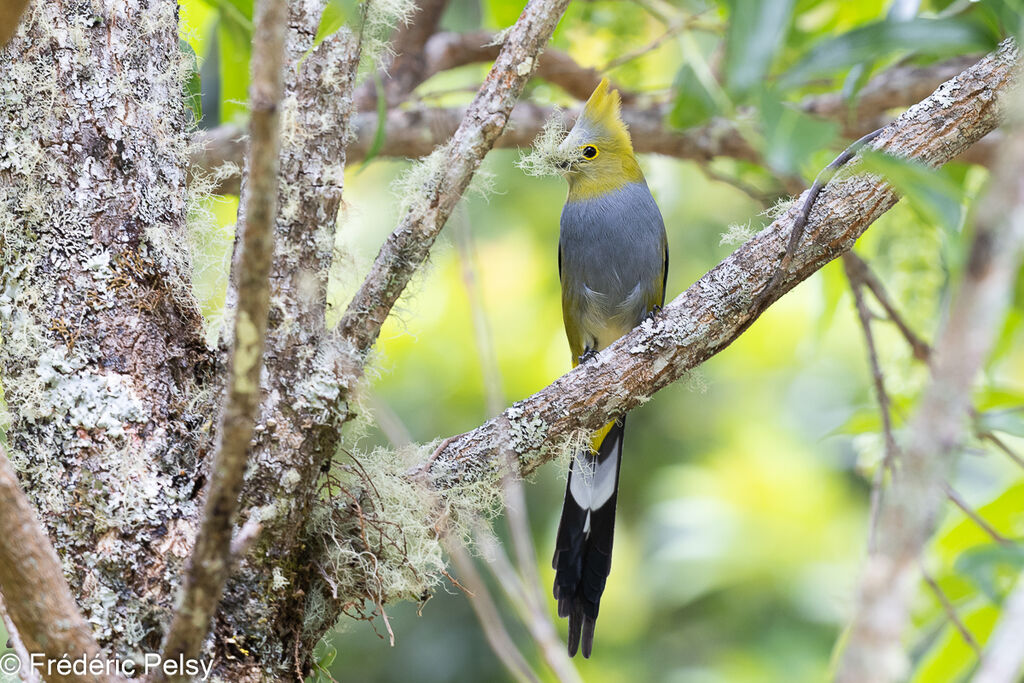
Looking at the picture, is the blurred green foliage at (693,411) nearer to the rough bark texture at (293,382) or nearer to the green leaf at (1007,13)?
the green leaf at (1007,13)

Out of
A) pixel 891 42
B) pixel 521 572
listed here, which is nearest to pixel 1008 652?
pixel 521 572

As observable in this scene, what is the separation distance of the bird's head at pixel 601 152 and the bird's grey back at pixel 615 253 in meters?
0.04

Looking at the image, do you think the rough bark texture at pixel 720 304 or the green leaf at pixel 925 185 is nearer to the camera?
the green leaf at pixel 925 185

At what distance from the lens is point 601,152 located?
105 inches

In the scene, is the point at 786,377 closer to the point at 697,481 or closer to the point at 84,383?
the point at 697,481

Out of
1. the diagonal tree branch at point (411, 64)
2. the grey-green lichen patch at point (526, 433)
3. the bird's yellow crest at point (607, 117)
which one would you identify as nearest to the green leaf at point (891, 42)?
the grey-green lichen patch at point (526, 433)

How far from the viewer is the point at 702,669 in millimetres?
4266

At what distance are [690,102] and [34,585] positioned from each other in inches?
75.0

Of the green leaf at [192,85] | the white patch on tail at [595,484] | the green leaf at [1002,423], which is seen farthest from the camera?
the white patch on tail at [595,484]

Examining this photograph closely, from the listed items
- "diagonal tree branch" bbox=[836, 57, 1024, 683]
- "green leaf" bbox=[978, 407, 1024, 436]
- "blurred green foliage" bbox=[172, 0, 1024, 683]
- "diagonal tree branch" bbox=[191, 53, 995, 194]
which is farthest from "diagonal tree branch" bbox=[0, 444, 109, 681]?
"blurred green foliage" bbox=[172, 0, 1024, 683]

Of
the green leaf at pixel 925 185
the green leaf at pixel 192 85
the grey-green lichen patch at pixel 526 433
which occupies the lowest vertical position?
the green leaf at pixel 925 185

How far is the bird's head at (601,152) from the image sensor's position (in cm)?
257

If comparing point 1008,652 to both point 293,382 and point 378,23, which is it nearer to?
→ point 293,382

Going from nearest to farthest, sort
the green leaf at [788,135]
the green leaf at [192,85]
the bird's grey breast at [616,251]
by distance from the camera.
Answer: the green leaf at [788,135]
the green leaf at [192,85]
the bird's grey breast at [616,251]
